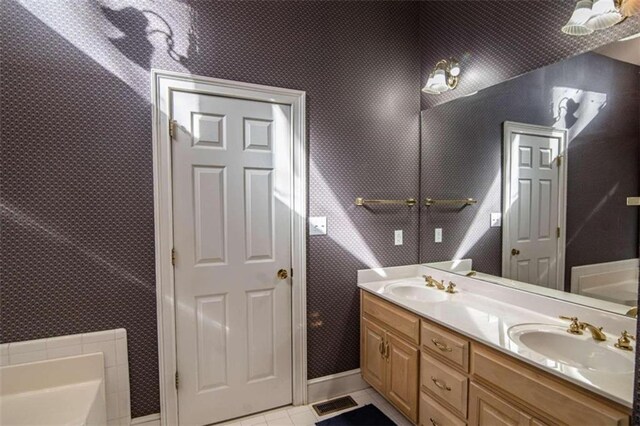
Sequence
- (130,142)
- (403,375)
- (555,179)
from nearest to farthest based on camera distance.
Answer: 1. (555,179)
2. (130,142)
3. (403,375)

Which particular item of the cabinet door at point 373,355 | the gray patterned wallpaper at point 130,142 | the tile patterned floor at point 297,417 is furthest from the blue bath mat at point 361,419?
the gray patterned wallpaper at point 130,142

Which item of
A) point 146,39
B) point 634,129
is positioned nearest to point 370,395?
point 634,129

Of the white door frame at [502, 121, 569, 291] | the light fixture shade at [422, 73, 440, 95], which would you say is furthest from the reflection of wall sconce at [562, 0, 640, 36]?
the light fixture shade at [422, 73, 440, 95]

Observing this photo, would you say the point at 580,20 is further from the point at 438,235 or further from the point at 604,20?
the point at 438,235

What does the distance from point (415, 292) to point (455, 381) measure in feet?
2.58

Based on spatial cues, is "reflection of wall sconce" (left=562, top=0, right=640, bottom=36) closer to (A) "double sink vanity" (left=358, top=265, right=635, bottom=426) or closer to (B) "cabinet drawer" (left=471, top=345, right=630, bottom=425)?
(A) "double sink vanity" (left=358, top=265, right=635, bottom=426)

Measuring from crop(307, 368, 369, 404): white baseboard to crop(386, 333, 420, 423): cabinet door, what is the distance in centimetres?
41

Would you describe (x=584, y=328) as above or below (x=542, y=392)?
above

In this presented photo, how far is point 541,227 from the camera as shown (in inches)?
69.4

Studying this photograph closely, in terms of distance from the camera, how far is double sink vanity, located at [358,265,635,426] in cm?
110

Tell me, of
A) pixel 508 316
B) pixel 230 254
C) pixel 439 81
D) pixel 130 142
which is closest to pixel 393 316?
pixel 508 316

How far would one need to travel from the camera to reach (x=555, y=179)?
1.68m

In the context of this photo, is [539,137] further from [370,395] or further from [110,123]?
[110,123]

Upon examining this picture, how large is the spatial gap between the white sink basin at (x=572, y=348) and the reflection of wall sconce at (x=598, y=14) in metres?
1.38
